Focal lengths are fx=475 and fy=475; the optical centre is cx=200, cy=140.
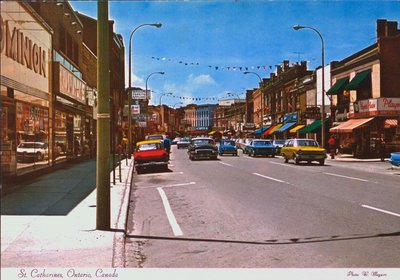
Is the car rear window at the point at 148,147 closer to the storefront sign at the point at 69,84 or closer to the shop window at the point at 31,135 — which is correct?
the storefront sign at the point at 69,84

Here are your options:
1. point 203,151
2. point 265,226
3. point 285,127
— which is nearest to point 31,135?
point 265,226

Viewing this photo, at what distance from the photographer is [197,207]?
35.9 ft

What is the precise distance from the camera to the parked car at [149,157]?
22.2 metres

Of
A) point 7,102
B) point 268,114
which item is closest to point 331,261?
point 7,102

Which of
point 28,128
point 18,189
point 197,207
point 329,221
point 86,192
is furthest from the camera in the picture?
point 197,207

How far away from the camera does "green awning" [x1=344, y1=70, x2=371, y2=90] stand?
1359 inches

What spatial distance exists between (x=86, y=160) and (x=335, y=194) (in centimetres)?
667

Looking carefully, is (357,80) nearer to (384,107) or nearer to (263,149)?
(384,107)

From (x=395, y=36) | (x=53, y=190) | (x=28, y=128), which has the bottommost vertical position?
(x=53, y=190)

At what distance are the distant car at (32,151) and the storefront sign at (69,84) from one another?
1604 millimetres

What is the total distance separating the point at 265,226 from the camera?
8500 mm

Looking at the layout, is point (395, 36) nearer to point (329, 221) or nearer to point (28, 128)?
point (329, 221)

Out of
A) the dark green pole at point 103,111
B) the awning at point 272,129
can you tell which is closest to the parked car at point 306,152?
the dark green pole at point 103,111

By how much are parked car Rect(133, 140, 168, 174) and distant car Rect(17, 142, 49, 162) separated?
12.2m
